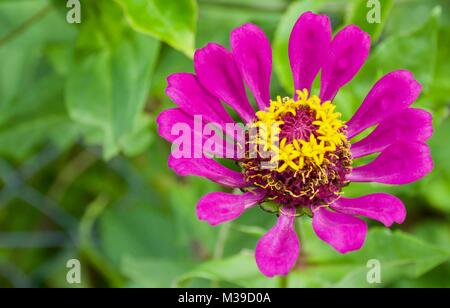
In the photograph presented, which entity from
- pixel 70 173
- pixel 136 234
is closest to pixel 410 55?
Result: pixel 136 234

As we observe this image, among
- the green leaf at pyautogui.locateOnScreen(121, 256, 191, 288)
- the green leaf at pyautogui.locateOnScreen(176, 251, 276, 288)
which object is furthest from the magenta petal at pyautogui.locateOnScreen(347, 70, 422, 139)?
the green leaf at pyautogui.locateOnScreen(121, 256, 191, 288)

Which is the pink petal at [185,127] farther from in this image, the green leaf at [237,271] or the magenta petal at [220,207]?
the green leaf at [237,271]

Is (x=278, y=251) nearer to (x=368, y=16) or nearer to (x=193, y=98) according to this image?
(x=193, y=98)

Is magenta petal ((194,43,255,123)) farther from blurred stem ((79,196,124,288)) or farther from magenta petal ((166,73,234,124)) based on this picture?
blurred stem ((79,196,124,288))

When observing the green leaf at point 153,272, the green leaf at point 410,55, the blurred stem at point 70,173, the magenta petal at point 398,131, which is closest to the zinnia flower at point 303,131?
the magenta petal at point 398,131
